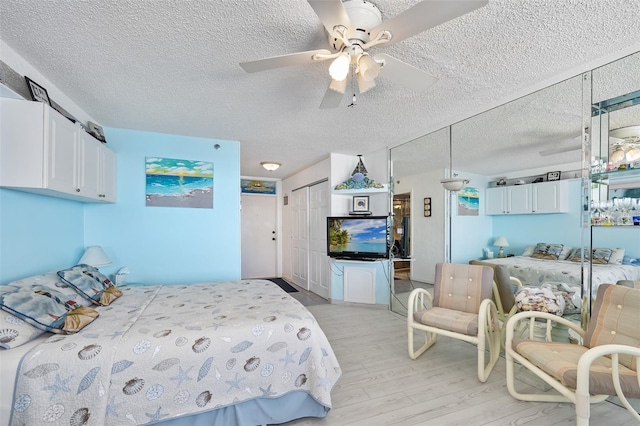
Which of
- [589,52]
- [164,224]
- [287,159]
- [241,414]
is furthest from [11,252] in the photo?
[589,52]

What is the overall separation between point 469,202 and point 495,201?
0.29 metres

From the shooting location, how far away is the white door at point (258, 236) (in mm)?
6484

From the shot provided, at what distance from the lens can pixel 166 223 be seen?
139 inches

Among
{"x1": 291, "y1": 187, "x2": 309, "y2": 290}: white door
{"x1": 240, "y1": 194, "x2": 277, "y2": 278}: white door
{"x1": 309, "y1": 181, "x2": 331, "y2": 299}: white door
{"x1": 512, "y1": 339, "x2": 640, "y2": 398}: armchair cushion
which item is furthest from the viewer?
{"x1": 240, "y1": 194, "x2": 277, "y2": 278}: white door

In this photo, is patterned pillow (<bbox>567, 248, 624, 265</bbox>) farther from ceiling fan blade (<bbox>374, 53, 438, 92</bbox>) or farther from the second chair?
ceiling fan blade (<bbox>374, 53, 438, 92</bbox>)

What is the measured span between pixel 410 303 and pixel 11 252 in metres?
3.26

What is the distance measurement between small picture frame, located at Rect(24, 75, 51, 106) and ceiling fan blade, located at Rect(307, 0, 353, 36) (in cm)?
219

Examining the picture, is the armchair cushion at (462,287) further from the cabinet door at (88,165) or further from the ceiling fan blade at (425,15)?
the cabinet door at (88,165)

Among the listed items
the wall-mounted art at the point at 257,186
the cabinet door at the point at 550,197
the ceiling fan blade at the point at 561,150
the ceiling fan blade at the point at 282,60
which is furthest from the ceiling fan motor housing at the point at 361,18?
the wall-mounted art at the point at 257,186

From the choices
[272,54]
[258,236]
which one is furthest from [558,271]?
[258,236]

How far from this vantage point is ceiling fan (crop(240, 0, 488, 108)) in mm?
1201

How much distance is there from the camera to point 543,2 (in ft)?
4.77

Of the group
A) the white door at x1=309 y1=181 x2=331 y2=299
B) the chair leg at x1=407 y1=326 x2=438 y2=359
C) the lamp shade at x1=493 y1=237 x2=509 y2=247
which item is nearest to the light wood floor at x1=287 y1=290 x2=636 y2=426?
the chair leg at x1=407 y1=326 x2=438 y2=359

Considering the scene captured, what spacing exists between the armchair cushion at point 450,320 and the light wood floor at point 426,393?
0.39 m
